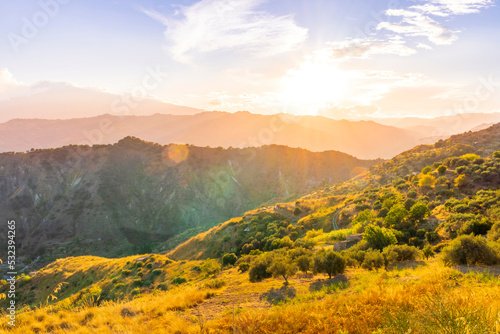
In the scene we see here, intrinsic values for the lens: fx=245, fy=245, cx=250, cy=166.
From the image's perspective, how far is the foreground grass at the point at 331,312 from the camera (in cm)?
511

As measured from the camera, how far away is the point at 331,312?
694 cm

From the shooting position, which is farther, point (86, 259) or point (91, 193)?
point (91, 193)

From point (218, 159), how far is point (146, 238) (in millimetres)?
38612

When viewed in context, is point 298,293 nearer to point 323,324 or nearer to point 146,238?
point 323,324

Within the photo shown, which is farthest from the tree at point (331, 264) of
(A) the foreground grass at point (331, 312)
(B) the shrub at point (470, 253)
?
(B) the shrub at point (470, 253)

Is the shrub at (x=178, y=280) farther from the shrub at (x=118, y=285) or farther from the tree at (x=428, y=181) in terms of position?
the tree at (x=428, y=181)

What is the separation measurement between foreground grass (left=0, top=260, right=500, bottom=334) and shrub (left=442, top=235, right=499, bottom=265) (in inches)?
41.7

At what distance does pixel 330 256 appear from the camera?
13562 millimetres

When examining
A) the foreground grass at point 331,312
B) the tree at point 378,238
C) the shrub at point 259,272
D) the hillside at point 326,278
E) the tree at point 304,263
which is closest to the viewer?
the foreground grass at point 331,312

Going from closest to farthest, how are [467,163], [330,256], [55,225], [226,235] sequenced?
[330,256], [467,163], [226,235], [55,225]

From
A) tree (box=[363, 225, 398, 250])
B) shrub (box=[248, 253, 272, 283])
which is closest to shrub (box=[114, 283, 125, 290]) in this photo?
shrub (box=[248, 253, 272, 283])

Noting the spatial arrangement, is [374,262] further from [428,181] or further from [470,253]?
[428,181]

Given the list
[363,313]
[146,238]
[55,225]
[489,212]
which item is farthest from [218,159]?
[363,313]

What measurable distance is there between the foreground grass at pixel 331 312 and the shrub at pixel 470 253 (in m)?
1.06
